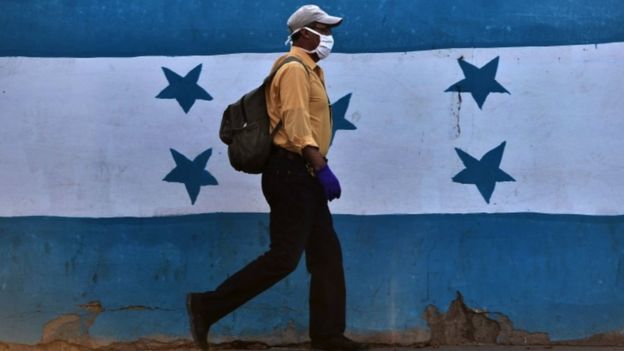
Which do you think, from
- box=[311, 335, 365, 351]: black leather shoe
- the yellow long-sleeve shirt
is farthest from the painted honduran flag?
the yellow long-sleeve shirt

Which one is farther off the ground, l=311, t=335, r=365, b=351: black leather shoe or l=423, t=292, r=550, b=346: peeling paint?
l=423, t=292, r=550, b=346: peeling paint

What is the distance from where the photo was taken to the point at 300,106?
218 inches

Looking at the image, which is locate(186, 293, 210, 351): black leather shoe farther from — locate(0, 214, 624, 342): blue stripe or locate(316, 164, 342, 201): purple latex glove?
locate(316, 164, 342, 201): purple latex glove

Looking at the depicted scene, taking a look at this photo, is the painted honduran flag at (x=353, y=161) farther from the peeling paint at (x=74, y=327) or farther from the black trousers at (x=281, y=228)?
the black trousers at (x=281, y=228)

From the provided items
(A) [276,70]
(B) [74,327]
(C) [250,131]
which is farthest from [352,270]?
(B) [74,327]

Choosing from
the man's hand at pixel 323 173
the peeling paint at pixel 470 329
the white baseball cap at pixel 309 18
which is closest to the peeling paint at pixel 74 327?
the man's hand at pixel 323 173

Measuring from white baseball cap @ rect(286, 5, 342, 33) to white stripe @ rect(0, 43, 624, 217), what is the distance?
1.83 feet

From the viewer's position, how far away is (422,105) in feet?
20.6

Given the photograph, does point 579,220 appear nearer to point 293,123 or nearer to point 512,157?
point 512,157

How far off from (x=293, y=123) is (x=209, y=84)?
0.93m

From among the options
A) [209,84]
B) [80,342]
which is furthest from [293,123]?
[80,342]

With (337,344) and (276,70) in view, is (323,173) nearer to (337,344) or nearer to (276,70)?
(276,70)

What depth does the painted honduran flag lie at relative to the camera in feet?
20.5

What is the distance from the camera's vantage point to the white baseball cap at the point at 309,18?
18.8ft
